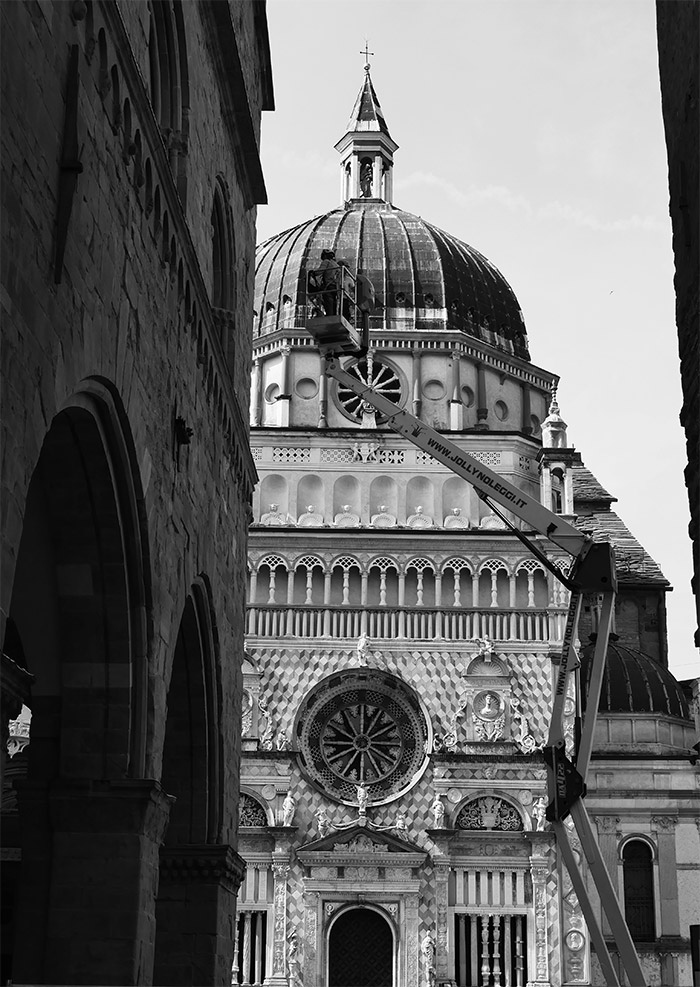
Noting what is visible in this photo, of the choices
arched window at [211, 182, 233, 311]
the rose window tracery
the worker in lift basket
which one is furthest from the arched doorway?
arched window at [211, 182, 233, 311]

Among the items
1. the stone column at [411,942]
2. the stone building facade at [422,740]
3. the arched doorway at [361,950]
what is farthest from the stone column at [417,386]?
the arched doorway at [361,950]

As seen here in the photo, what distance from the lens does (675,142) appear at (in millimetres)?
17891

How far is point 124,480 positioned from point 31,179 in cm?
388

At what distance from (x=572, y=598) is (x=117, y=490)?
7202 mm

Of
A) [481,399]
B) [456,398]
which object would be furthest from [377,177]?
[456,398]

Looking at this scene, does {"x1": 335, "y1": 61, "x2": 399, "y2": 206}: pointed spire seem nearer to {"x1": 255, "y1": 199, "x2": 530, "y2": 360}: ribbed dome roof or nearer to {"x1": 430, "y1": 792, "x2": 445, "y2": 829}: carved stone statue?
{"x1": 255, "y1": 199, "x2": 530, "y2": 360}: ribbed dome roof

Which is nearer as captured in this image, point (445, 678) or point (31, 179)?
point (31, 179)

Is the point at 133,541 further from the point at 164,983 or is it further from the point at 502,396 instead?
the point at 502,396

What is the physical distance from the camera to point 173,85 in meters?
17.2

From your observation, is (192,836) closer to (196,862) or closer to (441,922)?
(196,862)

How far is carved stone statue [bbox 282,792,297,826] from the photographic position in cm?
3938

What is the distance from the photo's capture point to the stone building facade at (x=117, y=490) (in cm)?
1064

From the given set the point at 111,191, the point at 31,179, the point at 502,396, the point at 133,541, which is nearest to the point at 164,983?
the point at 133,541

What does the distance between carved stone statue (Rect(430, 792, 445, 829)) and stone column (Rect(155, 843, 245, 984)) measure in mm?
21029
